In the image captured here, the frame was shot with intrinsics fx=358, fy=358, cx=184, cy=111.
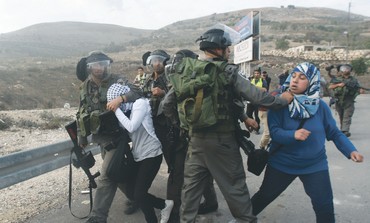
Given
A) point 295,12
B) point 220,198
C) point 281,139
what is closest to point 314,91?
point 281,139

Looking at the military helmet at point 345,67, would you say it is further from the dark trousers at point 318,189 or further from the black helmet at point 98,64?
the black helmet at point 98,64

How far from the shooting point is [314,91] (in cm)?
305

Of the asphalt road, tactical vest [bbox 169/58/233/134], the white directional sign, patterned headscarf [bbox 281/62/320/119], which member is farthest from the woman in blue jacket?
the white directional sign

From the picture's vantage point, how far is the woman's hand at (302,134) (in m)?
2.92

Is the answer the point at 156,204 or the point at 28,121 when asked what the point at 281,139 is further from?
the point at 28,121

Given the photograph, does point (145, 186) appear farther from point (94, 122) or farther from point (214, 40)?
point (214, 40)

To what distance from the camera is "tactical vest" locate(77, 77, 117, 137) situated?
11.4 ft

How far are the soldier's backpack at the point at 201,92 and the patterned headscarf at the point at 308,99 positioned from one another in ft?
2.06

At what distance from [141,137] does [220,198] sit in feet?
5.00

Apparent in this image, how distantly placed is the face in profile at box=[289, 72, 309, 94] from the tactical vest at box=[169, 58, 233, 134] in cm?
58

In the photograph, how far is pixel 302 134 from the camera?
2.93 metres

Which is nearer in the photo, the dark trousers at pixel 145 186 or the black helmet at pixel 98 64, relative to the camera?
the dark trousers at pixel 145 186

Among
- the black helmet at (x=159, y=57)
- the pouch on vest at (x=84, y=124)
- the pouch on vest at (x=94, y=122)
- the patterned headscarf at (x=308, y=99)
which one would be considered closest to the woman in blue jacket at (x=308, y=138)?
the patterned headscarf at (x=308, y=99)

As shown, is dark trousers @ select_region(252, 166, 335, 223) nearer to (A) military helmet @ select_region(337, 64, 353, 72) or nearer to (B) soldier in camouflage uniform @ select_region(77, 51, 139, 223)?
(B) soldier in camouflage uniform @ select_region(77, 51, 139, 223)
